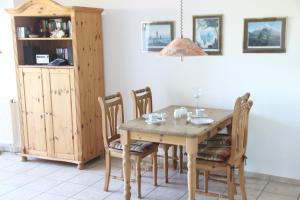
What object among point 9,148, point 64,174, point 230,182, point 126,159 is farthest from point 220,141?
point 9,148

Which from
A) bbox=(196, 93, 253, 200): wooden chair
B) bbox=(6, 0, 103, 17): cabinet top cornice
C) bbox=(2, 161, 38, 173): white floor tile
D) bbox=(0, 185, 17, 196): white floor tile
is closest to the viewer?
bbox=(196, 93, 253, 200): wooden chair

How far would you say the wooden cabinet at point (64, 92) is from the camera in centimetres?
429

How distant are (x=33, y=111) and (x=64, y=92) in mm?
525

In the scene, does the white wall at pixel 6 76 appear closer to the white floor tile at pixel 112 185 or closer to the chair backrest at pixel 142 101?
the white floor tile at pixel 112 185

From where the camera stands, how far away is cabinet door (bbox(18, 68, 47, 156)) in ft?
14.8

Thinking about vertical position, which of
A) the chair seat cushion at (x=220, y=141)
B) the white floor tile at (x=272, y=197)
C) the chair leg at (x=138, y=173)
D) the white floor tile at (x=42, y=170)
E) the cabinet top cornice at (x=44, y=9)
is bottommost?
the white floor tile at (x=272, y=197)

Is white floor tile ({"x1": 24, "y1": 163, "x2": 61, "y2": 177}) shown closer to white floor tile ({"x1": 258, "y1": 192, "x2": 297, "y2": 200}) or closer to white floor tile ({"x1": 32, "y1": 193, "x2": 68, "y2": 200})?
white floor tile ({"x1": 32, "y1": 193, "x2": 68, "y2": 200})

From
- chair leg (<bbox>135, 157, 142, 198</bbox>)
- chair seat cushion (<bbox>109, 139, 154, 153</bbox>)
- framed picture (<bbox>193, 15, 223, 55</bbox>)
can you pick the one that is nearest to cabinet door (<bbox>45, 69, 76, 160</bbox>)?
chair seat cushion (<bbox>109, 139, 154, 153</bbox>)

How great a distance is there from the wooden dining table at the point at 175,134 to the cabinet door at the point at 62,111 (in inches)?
46.6

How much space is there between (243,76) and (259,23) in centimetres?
55

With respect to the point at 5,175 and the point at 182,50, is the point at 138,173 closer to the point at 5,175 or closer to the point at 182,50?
the point at 182,50

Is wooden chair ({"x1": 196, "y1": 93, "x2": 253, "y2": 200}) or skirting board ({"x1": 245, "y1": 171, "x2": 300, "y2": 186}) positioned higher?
wooden chair ({"x1": 196, "y1": 93, "x2": 253, "y2": 200})

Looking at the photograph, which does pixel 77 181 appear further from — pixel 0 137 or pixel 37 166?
pixel 0 137

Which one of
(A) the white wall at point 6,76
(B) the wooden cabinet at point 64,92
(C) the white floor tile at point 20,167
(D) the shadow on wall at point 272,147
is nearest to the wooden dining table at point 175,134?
(D) the shadow on wall at point 272,147
